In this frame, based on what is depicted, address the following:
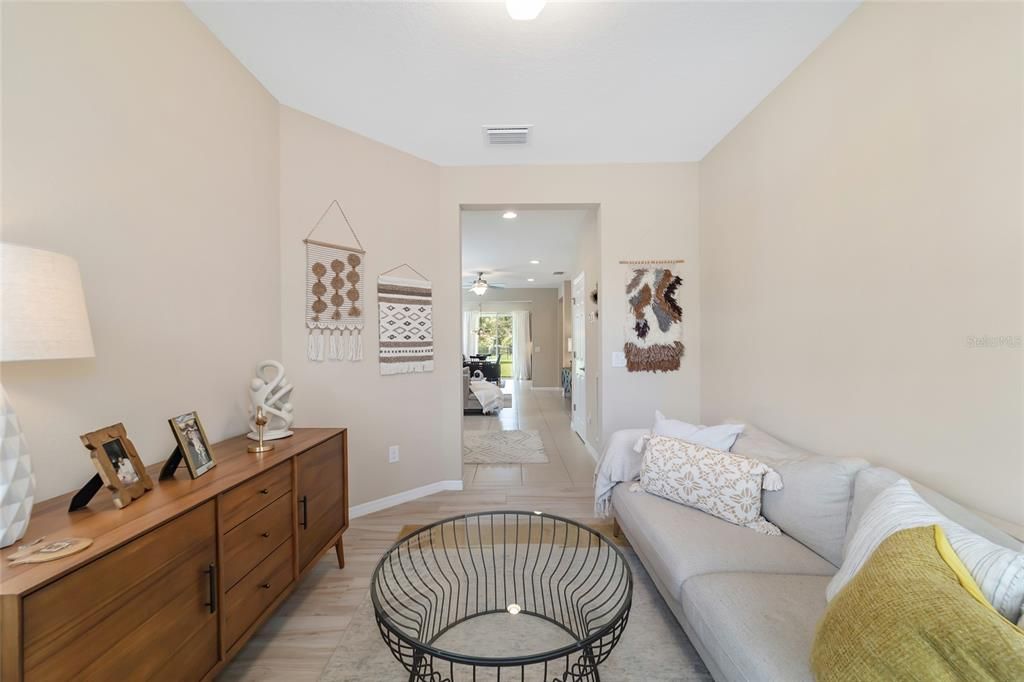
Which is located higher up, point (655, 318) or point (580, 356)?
point (655, 318)

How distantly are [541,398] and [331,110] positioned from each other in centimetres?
658

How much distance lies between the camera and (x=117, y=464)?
3.78 ft

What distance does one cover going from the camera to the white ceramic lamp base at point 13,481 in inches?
33.8

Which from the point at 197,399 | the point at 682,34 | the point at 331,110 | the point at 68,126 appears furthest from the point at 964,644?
the point at 331,110

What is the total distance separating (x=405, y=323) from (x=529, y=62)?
72.1 inches

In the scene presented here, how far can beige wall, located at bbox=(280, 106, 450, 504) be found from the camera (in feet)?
7.97

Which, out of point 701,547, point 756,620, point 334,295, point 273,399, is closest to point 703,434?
point 701,547

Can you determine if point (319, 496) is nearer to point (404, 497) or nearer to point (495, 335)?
point (404, 497)

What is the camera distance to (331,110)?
241 centimetres

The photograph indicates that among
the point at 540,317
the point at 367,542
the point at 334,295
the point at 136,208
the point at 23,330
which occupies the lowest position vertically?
the point at 367,542

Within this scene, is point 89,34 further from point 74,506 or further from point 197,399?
point 74,506

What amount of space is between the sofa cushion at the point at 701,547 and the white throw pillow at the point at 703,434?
0.38 m

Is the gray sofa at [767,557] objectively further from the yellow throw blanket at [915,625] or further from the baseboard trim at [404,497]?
the baseboard trim at [404,497]

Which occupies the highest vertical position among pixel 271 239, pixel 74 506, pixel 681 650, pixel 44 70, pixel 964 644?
pixel 44 70
